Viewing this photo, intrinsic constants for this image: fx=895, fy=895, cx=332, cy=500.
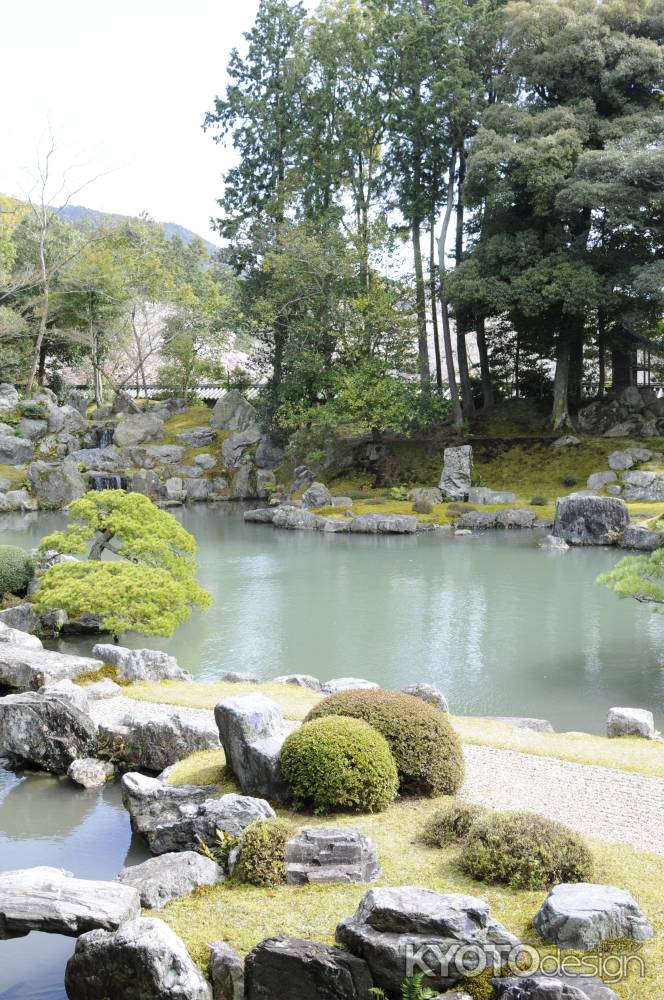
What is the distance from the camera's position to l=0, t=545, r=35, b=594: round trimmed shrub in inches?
824

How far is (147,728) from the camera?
11.5 meters

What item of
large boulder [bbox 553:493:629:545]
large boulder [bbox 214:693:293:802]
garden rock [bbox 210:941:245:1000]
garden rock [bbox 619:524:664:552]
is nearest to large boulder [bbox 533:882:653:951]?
garden rock [bbox 210:941:245:1000]

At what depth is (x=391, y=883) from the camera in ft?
25.0

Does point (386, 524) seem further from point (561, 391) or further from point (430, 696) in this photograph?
point (430, 696)

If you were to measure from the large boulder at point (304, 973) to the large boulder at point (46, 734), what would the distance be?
6011mm

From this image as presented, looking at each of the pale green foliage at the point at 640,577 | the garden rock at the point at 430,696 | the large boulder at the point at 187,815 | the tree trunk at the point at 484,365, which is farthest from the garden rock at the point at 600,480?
the large boulder at the point at 187,815

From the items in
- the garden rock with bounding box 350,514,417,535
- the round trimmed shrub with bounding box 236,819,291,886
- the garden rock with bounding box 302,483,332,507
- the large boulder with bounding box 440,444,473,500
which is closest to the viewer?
the round trimmed shrub with bounding box 236,819,291,886

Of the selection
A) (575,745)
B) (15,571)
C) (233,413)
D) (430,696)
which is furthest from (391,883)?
(233,413)

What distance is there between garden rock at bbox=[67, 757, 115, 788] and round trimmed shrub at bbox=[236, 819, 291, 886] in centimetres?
387

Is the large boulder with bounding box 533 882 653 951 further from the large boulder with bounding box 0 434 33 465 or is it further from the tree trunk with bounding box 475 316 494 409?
the large boulder with bounding box 0 434 33 465

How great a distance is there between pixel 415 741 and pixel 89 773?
4.41m

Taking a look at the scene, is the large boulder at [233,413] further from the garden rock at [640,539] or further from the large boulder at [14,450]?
the garden rock at [640,539]

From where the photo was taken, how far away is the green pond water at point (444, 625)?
16438 millimetres

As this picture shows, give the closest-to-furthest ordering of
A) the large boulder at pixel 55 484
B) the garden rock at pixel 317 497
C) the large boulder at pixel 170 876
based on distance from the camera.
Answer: the large boulder at pixel 170 876, the garden rock at pixel 317 497, the large boulder at pixel 55 484
